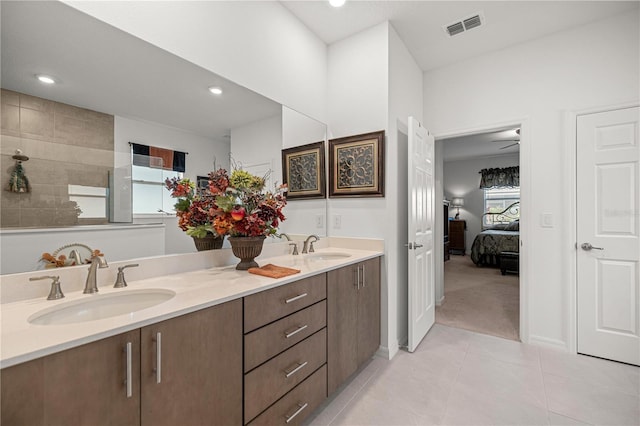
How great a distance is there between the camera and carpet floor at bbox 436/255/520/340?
119 inches

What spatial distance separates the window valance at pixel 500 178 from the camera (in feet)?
23.7

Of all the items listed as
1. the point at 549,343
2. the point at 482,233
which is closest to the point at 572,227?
the point at 549,343

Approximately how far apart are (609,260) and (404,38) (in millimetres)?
2574

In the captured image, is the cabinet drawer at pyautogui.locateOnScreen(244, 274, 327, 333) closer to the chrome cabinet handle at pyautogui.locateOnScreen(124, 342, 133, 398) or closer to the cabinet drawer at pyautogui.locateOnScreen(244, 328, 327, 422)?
the cabinet drawer at pyautogui.locateOnScreen(244, 328, 327, 422)

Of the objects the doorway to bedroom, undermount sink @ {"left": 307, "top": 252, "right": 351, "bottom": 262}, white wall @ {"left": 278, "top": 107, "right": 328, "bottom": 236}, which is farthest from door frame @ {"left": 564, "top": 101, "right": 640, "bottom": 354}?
white wall @ {"left": 278, "top": 107, "right": 328, "bottom": 236}

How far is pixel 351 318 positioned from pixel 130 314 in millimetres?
1362

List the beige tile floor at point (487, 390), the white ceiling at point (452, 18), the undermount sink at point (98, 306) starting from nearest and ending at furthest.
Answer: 1. the undermount sink at point (98, 306)
2. the beige tile floor at point (487, 390)
3. the white ceiling at point (452, 18)

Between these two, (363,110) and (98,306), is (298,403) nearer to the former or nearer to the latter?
(98,306)

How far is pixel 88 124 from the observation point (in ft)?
4.06

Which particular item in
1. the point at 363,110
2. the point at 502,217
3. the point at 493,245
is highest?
the point at 363,110

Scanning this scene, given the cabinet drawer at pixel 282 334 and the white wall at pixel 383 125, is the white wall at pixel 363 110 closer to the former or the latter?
the white wall at pixel 383 125

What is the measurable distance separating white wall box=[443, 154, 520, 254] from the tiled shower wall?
8.69 m

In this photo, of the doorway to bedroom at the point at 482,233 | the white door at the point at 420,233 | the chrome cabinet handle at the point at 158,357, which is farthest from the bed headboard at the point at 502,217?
the chrome cabinet handle at the point at 158,357

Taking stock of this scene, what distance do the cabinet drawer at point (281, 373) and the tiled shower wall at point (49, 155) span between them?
0.98 metres
